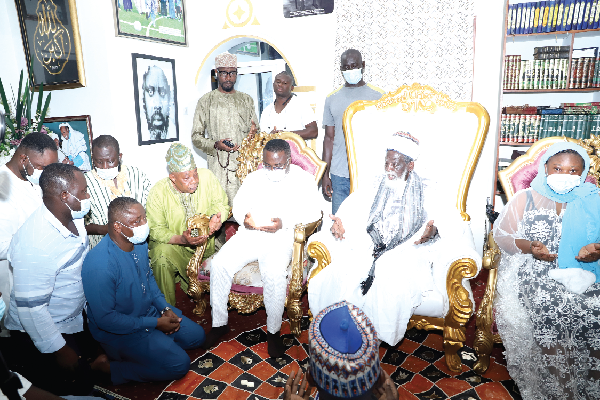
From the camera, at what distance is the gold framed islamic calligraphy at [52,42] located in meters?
4.55

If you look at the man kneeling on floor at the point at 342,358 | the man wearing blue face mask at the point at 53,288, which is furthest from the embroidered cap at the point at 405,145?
the man wearing blue face mask at the point at 53,288

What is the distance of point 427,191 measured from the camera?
308 centimetres

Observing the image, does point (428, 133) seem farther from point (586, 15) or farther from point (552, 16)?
point (586, 15)

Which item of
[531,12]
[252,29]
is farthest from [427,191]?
[252,29]

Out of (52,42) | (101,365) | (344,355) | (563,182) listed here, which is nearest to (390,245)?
(563,182)

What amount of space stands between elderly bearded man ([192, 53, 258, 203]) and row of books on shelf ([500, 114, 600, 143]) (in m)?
3.17

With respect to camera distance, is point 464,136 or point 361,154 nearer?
point 464,136

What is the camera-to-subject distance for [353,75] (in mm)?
4055

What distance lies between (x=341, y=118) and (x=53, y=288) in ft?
9.88

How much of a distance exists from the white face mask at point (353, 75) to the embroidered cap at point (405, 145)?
1237mm

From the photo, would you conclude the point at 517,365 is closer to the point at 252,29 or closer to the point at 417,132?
the point at 417,132

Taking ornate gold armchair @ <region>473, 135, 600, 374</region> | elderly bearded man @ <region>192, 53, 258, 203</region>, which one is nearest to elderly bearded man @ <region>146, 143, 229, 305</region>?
elderly bearded man @ <region>192, 53, 258, 203</region>

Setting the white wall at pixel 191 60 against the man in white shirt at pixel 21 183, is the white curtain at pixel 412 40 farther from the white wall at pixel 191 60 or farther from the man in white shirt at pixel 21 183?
the man in white shirt at pixel 21 183

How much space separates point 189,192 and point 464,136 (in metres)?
2.50
